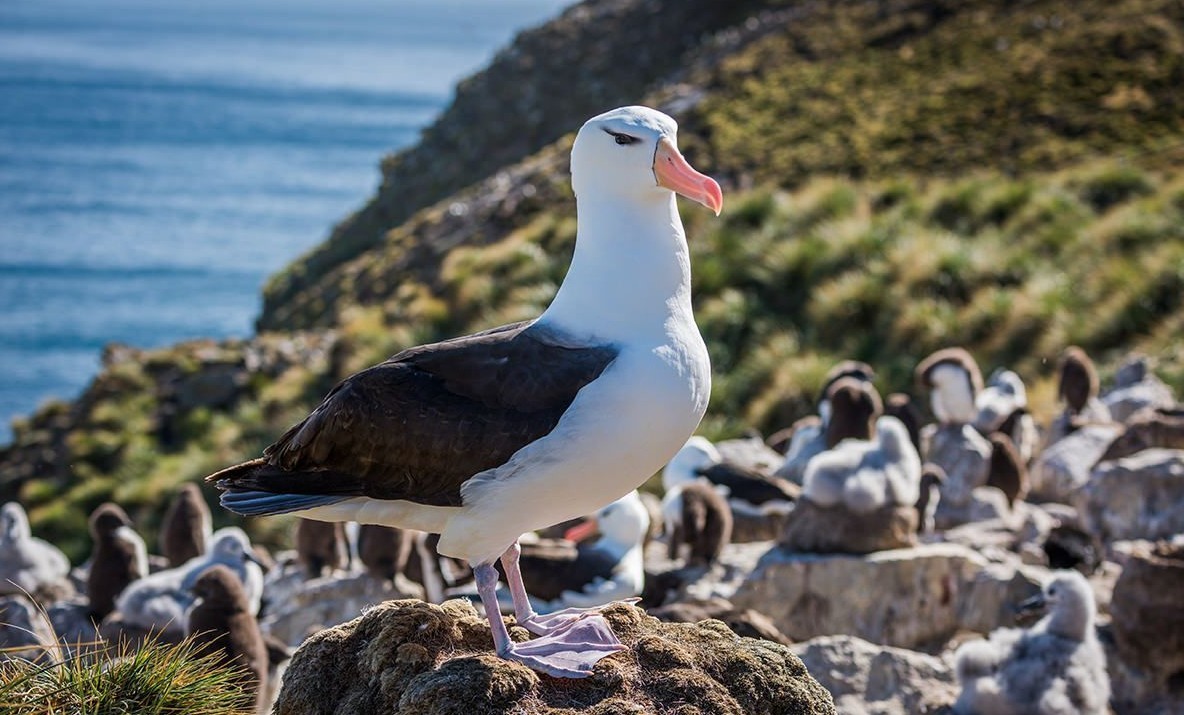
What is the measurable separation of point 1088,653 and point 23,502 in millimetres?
18738

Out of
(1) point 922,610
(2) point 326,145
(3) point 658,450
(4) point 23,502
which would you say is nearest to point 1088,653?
(1) point 922,610

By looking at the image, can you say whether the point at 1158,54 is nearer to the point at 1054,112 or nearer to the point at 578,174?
the point at 1054,112

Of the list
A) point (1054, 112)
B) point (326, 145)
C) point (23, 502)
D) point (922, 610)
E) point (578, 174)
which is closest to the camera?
point (578, 174)

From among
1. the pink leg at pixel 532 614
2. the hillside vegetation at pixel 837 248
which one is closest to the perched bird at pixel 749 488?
the hillside vegetation at pixel 837 248

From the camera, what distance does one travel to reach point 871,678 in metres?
6.68

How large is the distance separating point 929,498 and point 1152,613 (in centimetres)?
358

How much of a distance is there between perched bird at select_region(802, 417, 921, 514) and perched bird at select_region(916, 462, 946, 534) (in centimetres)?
113

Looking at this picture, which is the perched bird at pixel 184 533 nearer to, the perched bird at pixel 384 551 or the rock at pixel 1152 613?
the perched bird at pixel 384 551

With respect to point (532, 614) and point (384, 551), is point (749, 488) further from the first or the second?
point (532, 614)

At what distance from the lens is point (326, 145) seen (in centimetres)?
11906

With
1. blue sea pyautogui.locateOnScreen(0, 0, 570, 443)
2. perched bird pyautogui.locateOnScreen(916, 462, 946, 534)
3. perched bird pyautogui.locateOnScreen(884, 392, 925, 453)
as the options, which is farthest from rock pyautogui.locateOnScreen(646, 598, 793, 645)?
blue sea pyautogui.locateOnScreen(0, 0, 570, 443)

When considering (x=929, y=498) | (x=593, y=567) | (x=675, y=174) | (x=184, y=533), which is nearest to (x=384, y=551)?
(x=593, y=567)

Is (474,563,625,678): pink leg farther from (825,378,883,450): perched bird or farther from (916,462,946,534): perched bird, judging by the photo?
(825,378,883,450): perched bird

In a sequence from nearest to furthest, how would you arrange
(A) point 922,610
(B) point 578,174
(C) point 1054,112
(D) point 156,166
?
(B) point 578,174 < (A) point 922,610 < (C) point 1054,112 < (D) point 156,166
